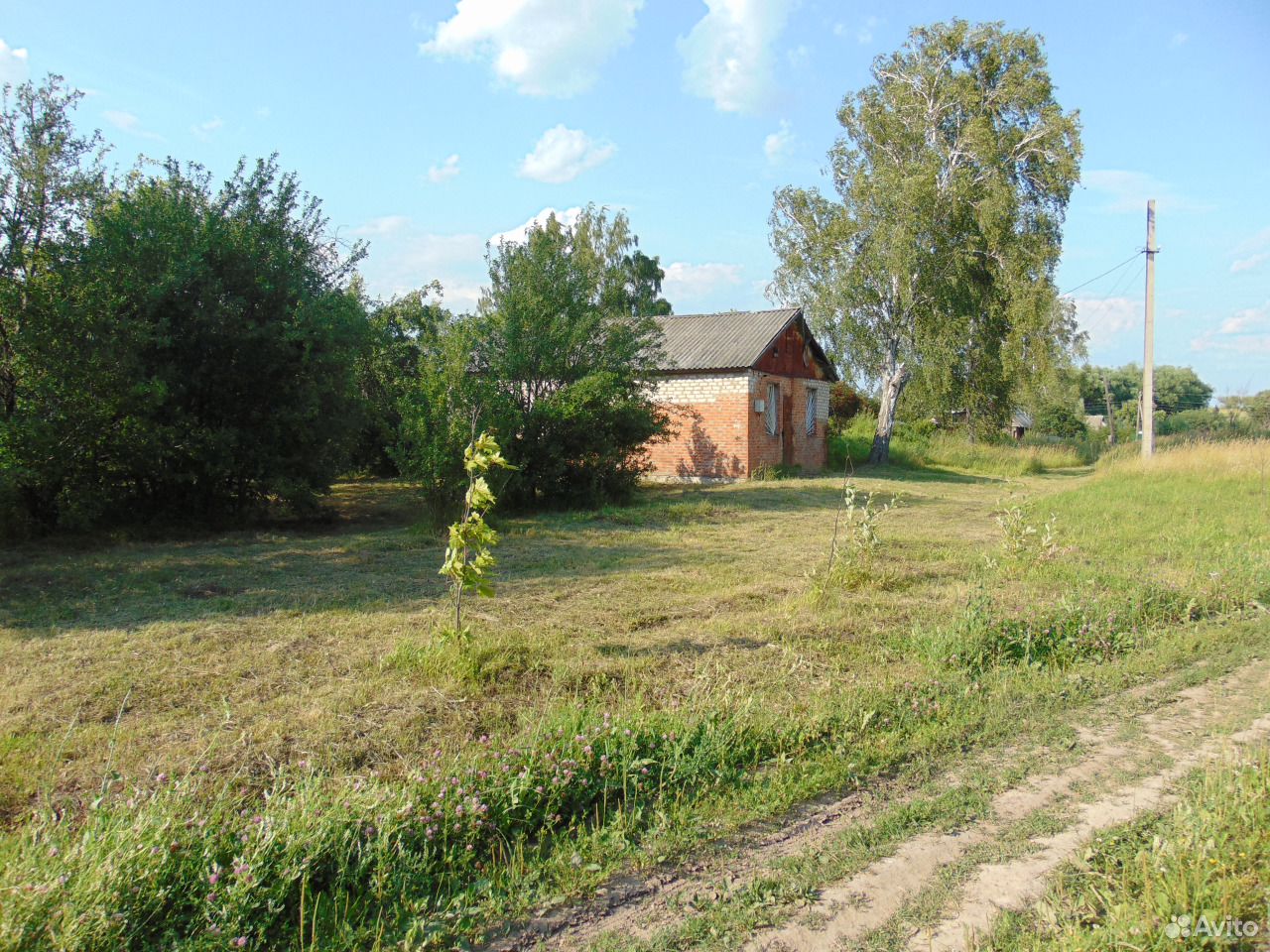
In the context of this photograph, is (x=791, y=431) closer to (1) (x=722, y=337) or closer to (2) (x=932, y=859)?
(1) (x=722, y=337)

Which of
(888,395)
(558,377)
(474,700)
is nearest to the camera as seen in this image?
(474,700)

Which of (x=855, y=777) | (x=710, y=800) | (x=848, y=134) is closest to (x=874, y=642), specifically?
(x=855, y=777)

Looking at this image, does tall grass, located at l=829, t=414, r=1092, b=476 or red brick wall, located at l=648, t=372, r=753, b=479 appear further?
tall grass, located at l=829, t=414, r=1092, b=476

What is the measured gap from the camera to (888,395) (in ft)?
84.4

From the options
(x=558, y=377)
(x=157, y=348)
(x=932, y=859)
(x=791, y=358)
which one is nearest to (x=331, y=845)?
(x=932, y=859)

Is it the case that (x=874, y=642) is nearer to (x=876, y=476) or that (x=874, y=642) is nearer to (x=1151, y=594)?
(x=1151, y=594)

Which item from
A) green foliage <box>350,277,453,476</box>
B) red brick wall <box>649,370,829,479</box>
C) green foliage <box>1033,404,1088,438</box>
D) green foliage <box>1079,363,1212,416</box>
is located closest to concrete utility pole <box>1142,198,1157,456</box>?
red brick wall <box>649,370,829,479</box>

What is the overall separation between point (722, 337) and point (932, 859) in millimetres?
19116

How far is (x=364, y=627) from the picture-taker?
593 cm

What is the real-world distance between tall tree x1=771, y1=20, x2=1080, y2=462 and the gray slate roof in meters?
4.04

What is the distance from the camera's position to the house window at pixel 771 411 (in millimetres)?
21089

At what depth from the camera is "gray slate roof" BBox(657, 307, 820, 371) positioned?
66.2 ft

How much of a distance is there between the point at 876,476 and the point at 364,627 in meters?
19.0

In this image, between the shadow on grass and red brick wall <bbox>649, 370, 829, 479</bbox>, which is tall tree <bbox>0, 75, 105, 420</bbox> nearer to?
the shadow on grass
